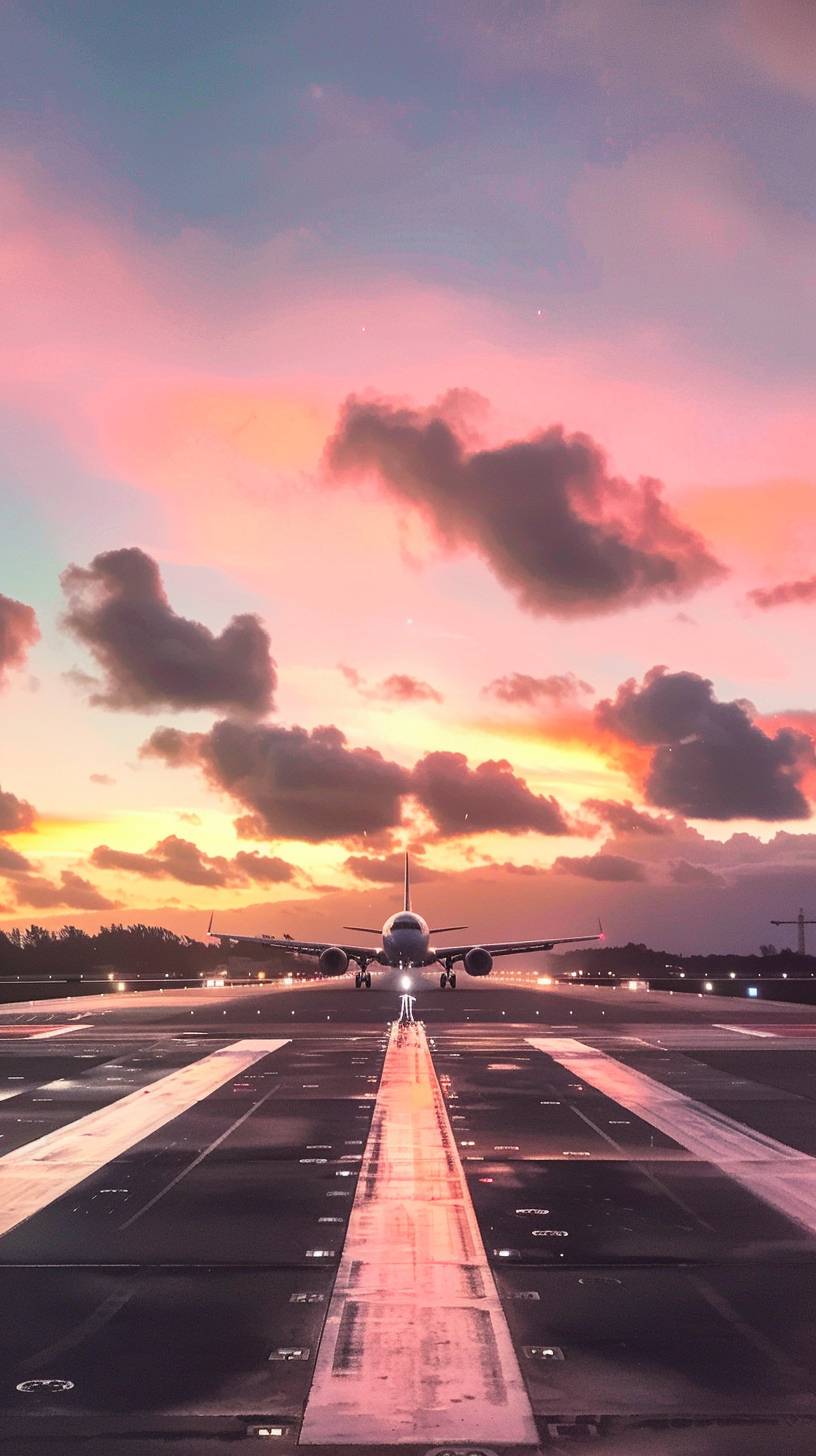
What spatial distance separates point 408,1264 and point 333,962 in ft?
232

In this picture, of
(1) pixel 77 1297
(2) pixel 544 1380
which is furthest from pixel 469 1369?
(1) pixel 77 1297

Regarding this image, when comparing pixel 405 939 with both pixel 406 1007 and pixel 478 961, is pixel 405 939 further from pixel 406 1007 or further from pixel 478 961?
pixel 406 1007

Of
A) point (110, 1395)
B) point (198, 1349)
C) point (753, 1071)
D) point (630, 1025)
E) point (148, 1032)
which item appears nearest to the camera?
point (110, 1395)

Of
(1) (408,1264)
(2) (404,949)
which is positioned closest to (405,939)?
(2) (404,949)

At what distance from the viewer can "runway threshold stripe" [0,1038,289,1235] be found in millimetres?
17797

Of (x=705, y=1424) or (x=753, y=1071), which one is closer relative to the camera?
(x=705, y=1424)

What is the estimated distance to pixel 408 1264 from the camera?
45.5 ft

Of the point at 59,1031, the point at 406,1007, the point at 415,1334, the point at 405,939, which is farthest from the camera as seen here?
the point at 405,939

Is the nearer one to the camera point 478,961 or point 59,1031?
point 59,1031

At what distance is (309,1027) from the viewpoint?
51312mm

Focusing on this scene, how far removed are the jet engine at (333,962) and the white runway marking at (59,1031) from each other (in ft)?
94.5

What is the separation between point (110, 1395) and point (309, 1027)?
1653 inches

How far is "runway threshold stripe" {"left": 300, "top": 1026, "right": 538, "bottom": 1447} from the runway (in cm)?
4

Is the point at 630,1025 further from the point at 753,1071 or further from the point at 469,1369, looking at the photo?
the point at 469,1369
